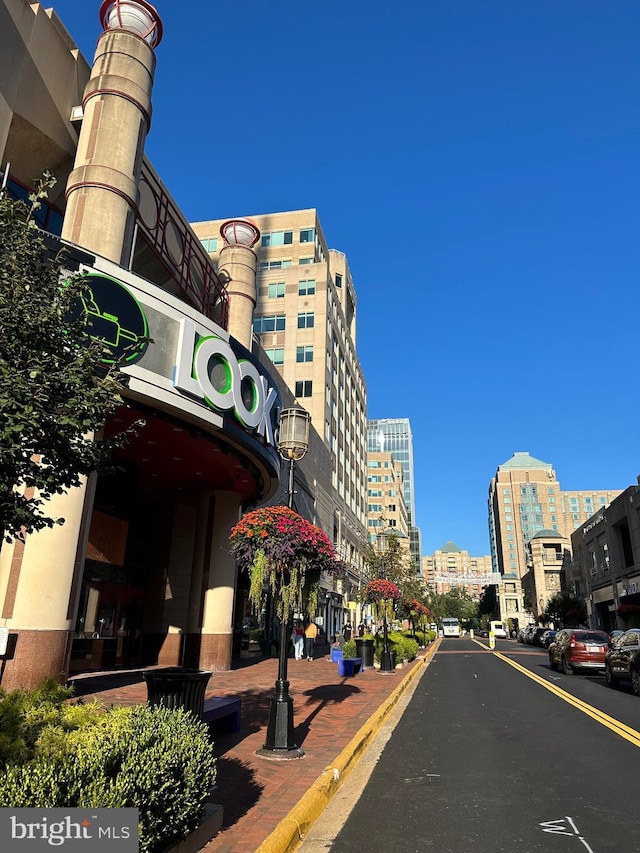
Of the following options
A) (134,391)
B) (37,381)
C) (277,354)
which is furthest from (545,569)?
(37,381)

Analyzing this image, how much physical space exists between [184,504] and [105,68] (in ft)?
44.3

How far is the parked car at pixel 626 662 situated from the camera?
54.0ft

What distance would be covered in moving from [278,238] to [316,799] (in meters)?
61.6

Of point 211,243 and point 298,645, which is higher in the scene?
point 211,243

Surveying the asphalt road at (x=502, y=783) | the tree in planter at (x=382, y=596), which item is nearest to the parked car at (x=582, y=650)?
the tree in planter at (x=382, y=596)

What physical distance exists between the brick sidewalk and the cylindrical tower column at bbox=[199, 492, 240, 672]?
0.78 metres

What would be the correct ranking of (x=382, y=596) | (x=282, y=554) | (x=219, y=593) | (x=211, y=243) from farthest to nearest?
(x=211, y=243) → (x=382, y=596) → (x=219, y=593) → (x=282, y=554)

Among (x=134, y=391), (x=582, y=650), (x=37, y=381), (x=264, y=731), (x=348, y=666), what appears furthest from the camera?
(x=582, y=650)

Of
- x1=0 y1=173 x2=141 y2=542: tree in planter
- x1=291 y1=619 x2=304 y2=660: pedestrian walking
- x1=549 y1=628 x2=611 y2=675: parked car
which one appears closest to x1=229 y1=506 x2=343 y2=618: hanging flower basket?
x1=0 y1=173 x2=141 y2=542: tree in planter

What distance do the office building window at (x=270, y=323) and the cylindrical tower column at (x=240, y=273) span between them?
100ft

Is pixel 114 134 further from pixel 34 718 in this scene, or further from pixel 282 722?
pixel 34 718

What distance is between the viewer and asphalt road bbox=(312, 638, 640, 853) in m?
5.44

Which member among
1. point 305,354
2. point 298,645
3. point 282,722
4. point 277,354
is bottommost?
point 282,722

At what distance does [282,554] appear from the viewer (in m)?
8.84
